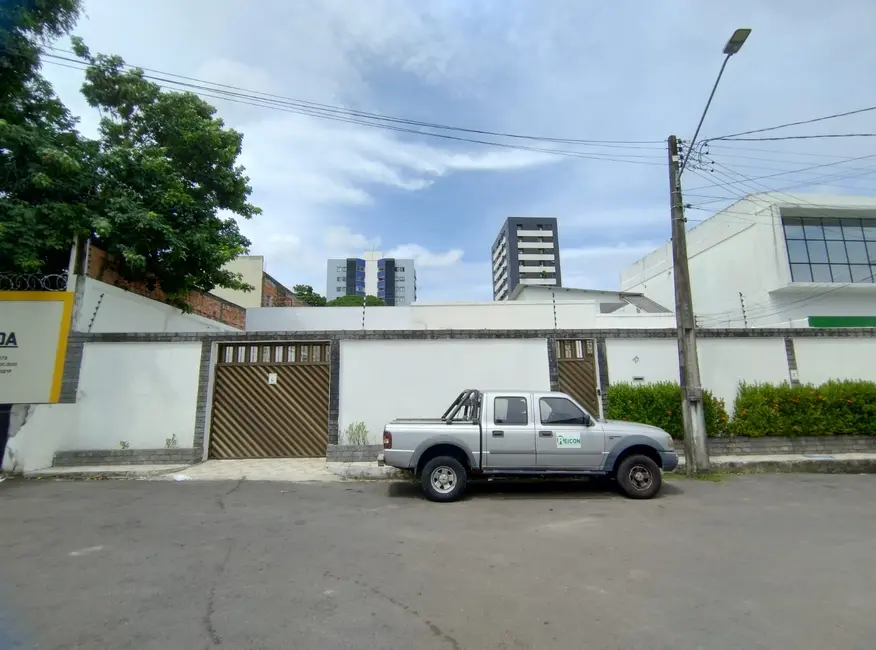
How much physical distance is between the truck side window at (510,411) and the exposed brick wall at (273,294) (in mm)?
25180

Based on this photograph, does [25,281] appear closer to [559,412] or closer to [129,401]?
[129,401]

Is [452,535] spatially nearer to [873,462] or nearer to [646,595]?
[646,595]

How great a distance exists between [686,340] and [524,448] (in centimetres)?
505

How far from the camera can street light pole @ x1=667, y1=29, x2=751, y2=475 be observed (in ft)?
33.5

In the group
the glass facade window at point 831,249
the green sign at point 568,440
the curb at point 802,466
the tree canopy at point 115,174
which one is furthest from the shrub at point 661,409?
the glass facade window at point 831,249

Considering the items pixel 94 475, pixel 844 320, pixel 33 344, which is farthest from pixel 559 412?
pixel 844 320

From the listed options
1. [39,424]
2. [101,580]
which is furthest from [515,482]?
[39,424]

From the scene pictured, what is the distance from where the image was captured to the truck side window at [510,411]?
8047 millimetres

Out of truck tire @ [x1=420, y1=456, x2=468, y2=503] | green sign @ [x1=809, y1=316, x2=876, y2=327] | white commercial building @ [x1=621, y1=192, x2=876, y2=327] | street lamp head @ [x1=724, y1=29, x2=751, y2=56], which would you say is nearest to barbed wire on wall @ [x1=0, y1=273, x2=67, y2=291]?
truck tire @ [x1=420, y1=456, x2=468, y2=503]

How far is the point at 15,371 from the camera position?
34.1 ft

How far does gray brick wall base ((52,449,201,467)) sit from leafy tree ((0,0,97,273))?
4023mm

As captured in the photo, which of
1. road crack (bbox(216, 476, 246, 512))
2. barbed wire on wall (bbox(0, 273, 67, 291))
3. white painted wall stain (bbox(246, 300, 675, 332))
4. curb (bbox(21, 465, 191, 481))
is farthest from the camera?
white painted wall stain (bbox(246, 300, 675, 332))

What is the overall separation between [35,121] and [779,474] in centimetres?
1833

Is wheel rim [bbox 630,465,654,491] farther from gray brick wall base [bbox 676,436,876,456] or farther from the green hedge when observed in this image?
gray brick wall base [bbox 676,436,876,456]
